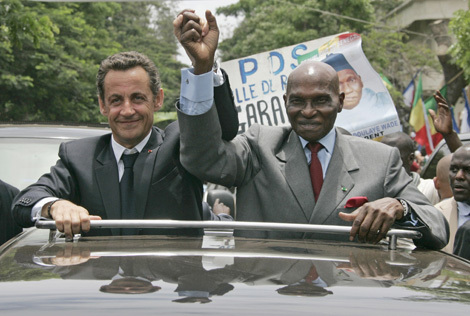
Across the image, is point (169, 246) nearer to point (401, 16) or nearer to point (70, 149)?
point (70, 149)

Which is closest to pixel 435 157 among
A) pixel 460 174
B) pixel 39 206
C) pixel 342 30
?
pixel 460 174

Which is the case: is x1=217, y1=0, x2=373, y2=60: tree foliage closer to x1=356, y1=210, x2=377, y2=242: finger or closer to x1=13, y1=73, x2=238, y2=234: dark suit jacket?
x1=13, y1=73, x2=238, y2=234: dark suit jacket

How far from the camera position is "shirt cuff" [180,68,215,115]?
3.02m

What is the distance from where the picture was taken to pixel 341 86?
7441mm

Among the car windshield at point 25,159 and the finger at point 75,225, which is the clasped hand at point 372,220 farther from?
the car windshield at point 25,159

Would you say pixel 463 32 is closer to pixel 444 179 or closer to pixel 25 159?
pixel 444 179

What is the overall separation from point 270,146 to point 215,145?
347mm

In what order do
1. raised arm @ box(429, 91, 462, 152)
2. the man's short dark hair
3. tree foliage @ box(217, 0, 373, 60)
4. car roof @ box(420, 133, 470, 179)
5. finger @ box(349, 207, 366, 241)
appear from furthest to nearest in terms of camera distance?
1. tree foliage @ box(217, 0, 373, 60)
2. car roof @ box(420, 133, 470, 179)
3. raised arm @ box(429, 91, 462, 152)
4. the man's short dark hair
5. finger @ box(349, 207, 366, 241)

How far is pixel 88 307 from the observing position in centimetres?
162

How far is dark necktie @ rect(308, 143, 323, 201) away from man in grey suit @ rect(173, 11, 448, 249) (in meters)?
0.02

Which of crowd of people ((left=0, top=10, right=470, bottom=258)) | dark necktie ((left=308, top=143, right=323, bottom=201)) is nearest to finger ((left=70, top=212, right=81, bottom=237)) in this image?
crowd of people ((left=0, top=10, right=470, bottom=258))

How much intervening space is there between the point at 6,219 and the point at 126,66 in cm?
109

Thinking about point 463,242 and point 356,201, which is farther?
point 463,242

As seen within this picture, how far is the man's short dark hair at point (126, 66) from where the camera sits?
3458mm
